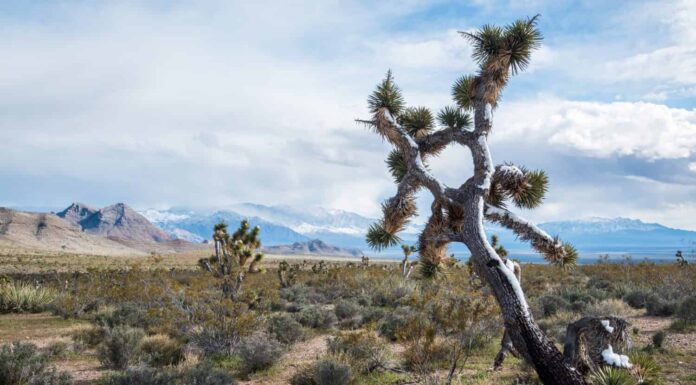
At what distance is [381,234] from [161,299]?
11656 mm

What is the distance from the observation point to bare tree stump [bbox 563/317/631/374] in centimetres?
760

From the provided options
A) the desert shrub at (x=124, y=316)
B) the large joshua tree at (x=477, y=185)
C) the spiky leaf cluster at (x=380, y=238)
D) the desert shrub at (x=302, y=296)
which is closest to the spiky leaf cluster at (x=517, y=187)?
the large joshua tree at (x=477, y=185)

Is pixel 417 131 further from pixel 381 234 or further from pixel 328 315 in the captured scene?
pixel 328 315

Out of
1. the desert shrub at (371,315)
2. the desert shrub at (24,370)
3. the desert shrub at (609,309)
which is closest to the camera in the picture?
the desert shrub at (24,370)

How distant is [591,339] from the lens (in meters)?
7.77

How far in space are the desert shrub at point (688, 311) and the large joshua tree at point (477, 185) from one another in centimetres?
964

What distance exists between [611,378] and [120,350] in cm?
993

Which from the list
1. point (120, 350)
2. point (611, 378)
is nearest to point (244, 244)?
point (120, 350)

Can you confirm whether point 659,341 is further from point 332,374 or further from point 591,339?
point 332,374

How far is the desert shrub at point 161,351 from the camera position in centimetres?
1241

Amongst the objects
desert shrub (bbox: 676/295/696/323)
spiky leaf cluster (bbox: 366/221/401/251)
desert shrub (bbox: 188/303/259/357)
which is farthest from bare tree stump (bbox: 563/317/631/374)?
desert shrub (bbox: 676/295/696/323)

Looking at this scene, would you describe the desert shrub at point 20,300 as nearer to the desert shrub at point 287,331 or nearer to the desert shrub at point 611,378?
the desert shrub at point 287,331

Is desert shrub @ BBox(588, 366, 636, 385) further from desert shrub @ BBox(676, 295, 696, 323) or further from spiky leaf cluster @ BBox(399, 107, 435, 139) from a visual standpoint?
desert shrub @ BBox(676, 295, 696, 323)

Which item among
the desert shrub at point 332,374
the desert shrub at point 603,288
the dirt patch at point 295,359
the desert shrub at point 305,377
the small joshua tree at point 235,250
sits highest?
the small joshua tree at point 235,250
